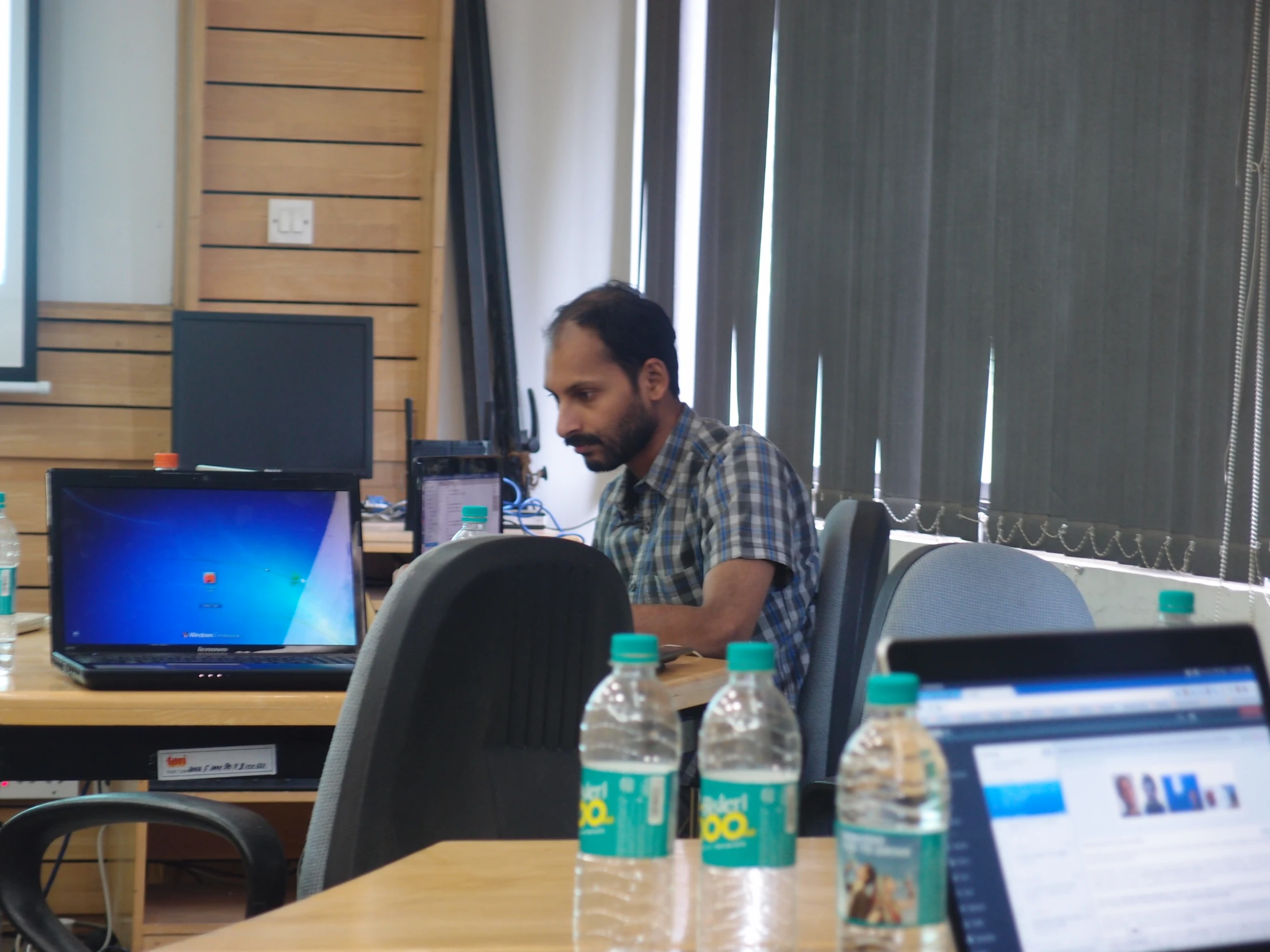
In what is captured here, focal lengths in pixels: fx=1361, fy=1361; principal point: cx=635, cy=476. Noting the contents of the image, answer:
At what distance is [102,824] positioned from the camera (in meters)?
1.52

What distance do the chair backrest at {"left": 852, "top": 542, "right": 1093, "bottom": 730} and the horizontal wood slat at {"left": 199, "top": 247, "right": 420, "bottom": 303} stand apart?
8.65 ft

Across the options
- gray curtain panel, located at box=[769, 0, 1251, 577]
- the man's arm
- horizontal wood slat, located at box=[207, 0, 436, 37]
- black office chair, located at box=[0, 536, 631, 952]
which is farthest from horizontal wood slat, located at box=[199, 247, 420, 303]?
black office chair, located at box=[0, 536, 631, 952]

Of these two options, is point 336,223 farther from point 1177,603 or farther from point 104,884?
point 1177,603

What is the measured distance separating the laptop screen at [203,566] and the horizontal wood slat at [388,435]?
85.4 inches

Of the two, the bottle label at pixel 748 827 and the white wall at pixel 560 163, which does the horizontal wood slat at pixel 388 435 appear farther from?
the bottle label at pixel 748 827

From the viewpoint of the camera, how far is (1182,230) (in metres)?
2.12

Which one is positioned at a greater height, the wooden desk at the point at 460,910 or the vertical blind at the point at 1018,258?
the vertical blind at the point at 1018,258

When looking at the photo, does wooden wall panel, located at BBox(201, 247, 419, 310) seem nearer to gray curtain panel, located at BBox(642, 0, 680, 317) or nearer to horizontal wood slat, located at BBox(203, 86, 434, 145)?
horizontal wood slat, located at BBox(203, 86, 434, 145)

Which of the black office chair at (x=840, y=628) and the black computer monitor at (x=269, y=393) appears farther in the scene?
the black computer monitor at (x=269, y=393)

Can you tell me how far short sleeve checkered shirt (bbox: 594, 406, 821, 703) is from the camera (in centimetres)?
231

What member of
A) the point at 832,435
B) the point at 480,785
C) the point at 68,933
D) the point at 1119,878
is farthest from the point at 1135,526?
the point at 68,933

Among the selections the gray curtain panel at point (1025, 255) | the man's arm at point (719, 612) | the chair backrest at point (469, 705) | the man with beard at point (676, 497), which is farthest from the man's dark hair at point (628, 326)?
the chair backrest at point (469, 705)

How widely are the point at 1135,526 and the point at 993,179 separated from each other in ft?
2.53

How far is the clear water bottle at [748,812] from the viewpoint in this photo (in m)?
0.82
